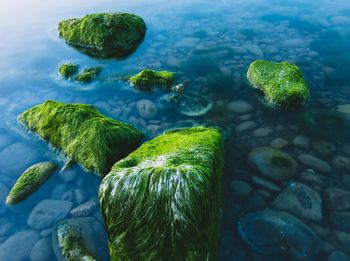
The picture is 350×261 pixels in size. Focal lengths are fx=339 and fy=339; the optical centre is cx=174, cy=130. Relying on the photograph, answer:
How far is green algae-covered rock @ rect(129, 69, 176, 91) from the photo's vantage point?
22.5 ft

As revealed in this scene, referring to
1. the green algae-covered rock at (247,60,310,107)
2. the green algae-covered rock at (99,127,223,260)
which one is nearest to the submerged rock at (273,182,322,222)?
the green algae-covered rock at (99,127,223,260)

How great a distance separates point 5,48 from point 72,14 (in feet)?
9.33

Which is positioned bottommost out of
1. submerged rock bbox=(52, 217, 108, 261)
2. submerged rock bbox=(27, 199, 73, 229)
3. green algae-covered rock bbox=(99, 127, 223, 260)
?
submerged rock bbox=(27, 199, 73, 229)

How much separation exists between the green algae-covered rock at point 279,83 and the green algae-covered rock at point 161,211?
2957 mm

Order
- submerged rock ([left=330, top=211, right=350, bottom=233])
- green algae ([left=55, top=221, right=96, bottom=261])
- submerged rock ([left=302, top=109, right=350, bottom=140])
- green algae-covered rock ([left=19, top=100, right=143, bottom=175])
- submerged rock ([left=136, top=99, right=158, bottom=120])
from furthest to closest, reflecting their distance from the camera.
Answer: submerged rock ([left=136, top=99, right=158, bottom=120]) < submerged rock ([left=302, top=109, right=350, bottom=140]) < green algae-covered rock ([left=19, top=100, right=143, bottom=175]) < submerged rock ([left=330, top=211, right=350, bottom=233]) < green algae ([left=55, top=221, right=96, bottom=261])

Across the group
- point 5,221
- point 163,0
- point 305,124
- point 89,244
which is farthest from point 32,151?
point 163,0

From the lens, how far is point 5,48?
376 inches

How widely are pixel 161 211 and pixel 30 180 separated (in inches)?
94.5

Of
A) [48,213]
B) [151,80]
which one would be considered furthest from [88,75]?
[48,213]

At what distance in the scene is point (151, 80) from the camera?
6941 mm

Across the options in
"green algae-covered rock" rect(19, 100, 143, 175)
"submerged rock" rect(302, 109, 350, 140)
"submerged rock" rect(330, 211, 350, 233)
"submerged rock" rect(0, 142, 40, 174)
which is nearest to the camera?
"submerged rock" rect(330, 211, 350, 233)

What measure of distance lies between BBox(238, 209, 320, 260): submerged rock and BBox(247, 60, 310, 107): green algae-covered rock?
2.65 meters

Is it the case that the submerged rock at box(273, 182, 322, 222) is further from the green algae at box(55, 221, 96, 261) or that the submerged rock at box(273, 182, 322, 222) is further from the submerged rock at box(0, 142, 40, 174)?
the submerged rock at box(0, 142, 40, 174)

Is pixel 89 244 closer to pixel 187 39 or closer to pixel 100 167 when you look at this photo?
pixel 100 167
